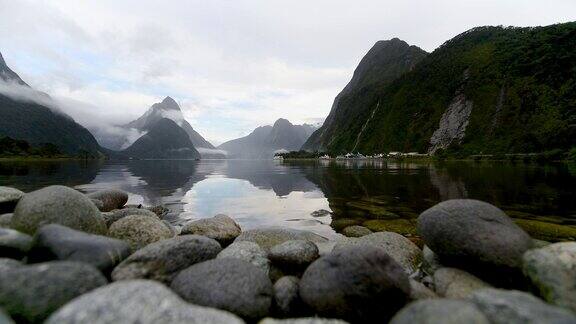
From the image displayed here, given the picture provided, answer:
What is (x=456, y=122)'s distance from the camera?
611 ft

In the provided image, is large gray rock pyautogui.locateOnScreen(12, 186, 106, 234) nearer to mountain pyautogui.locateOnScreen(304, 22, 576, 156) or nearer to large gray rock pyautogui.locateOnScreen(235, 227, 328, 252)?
large gray rock pyautogui.locateOnScreen(235, 227, 328, 252)

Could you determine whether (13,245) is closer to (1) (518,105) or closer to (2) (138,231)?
(2) (138,231)

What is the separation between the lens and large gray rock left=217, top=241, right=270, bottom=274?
1010 centimetres

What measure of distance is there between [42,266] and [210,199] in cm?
2953

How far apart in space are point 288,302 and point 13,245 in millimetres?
6537

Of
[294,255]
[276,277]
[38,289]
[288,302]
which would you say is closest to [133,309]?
[38,289]

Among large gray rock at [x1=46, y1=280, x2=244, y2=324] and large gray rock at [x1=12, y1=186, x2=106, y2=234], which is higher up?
large gray rock at [x1=12, y1=186, x2=106, y2=234]

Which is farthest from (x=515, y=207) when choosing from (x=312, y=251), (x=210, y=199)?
(x=210, y=199)

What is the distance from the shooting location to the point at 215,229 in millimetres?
14953

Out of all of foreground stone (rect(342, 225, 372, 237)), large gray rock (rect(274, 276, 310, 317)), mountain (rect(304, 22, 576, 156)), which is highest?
mountain (rect(304, 22, 576, 156))

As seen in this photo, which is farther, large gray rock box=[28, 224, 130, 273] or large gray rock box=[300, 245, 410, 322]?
large gray rock box=[28, 224, 130, 273]

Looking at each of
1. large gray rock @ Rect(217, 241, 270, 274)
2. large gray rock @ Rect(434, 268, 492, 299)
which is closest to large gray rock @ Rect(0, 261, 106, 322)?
large gray rock @ Rect(217, 241, 270, 274)

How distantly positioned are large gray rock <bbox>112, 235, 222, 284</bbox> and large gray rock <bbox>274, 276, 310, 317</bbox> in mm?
2271

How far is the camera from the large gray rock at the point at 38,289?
→ 19.7ft
